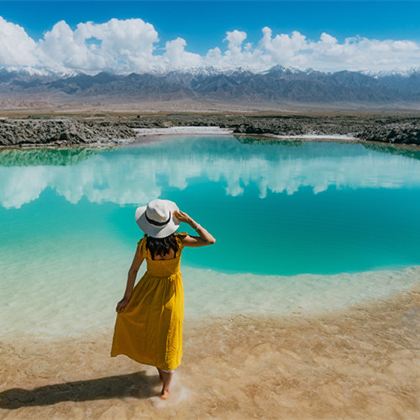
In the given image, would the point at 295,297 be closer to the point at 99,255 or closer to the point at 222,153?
the point at 99,255

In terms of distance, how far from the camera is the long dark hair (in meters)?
3.15

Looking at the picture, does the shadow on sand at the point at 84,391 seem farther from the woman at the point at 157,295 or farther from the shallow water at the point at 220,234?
the shallow water at the point at 220,234

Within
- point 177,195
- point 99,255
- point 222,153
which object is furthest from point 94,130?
point 99,255

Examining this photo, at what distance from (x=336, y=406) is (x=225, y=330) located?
1.59m

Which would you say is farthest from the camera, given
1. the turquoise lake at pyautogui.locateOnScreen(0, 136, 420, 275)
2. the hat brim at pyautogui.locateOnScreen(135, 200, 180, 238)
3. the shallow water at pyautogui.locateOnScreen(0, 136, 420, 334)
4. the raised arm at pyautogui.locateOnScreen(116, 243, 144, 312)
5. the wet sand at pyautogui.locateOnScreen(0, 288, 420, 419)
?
the turquoise lake at pyautogui.locateOnScreen(0, 136, 420, 275)

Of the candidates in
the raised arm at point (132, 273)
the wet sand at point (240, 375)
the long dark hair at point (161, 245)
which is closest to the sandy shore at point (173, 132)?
the wet sand at point (240, 375)

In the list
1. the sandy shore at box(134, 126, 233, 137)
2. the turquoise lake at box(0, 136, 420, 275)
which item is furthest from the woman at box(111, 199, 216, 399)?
the sandy shore at box(134, 126, 233, 137)

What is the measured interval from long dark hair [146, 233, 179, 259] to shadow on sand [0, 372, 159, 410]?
128 cm

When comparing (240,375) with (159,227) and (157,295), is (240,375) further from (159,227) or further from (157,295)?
(159,227)

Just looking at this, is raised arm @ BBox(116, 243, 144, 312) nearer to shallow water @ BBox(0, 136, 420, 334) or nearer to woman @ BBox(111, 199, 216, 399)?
woman @ BBox(111, 199, 216, 399)

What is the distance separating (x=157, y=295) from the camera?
10.8 ft

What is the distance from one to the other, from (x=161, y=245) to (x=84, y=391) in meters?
1.54

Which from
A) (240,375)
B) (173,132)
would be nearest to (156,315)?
(240,375)

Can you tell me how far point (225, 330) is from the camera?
16.0 ft
